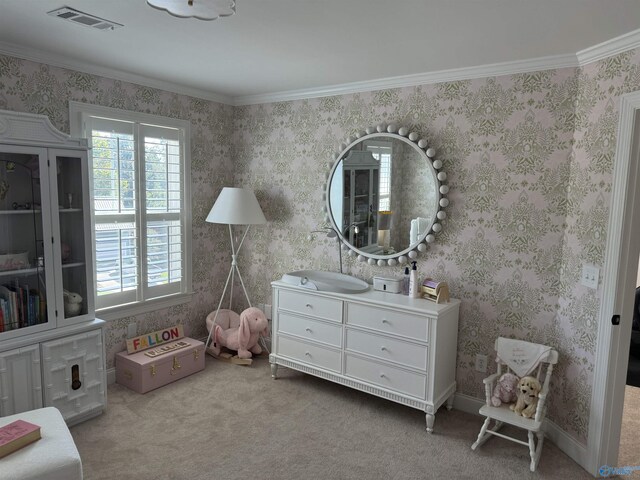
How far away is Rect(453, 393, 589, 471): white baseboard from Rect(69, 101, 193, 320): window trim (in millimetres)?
2518

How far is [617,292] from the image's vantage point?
2502 mm

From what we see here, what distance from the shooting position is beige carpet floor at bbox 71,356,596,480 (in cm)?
258

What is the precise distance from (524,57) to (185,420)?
10.8 ft

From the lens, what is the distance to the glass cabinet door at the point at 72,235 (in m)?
2.90

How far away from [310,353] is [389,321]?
781mm

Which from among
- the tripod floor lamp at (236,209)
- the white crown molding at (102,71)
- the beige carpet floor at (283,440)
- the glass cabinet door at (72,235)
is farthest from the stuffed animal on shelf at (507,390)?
the white crown molding at (102,71)

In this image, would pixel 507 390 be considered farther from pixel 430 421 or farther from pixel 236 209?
pixel 236 209

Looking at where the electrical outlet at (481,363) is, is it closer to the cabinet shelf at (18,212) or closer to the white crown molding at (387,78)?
the white crown molding at (387,78)

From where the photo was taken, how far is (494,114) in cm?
308

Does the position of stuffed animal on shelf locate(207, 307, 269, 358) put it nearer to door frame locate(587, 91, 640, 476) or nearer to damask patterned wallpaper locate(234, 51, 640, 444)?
damask patterned wallpaper locate(234, 51, 640, 444)

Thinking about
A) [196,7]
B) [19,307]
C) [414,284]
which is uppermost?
[196,7]

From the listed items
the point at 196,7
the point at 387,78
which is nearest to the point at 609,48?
the point at 387,78

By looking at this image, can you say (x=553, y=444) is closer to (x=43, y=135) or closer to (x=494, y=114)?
(x=494, y=114)

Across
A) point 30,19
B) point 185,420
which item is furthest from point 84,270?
point 30,19
